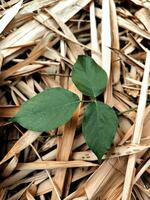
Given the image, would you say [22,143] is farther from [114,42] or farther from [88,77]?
[114,42]

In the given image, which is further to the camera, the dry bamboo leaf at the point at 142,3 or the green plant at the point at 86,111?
the dry bamboo leaf at the point at 142,3

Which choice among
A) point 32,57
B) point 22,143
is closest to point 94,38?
point 32,57

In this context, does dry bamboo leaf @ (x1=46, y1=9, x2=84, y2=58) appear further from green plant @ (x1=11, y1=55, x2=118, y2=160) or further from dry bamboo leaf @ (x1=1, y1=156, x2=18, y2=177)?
dry bamboo leaf @ (x1=1, y1=156, x2=18, y2=177)

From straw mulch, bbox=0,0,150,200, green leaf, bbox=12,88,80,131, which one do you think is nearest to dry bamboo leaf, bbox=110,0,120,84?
straw mulch, bbox=0,0,150,200

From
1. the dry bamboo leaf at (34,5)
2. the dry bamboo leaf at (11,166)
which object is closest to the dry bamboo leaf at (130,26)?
the dry bamboo leaf at (34,5)

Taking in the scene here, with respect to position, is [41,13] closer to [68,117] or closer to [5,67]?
[5,67]

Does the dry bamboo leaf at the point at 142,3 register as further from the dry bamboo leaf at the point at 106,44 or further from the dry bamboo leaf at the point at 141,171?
the dry bamboo leaf at the point at 141,171

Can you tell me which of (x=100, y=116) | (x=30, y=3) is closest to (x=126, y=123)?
(x=100, y=116)
